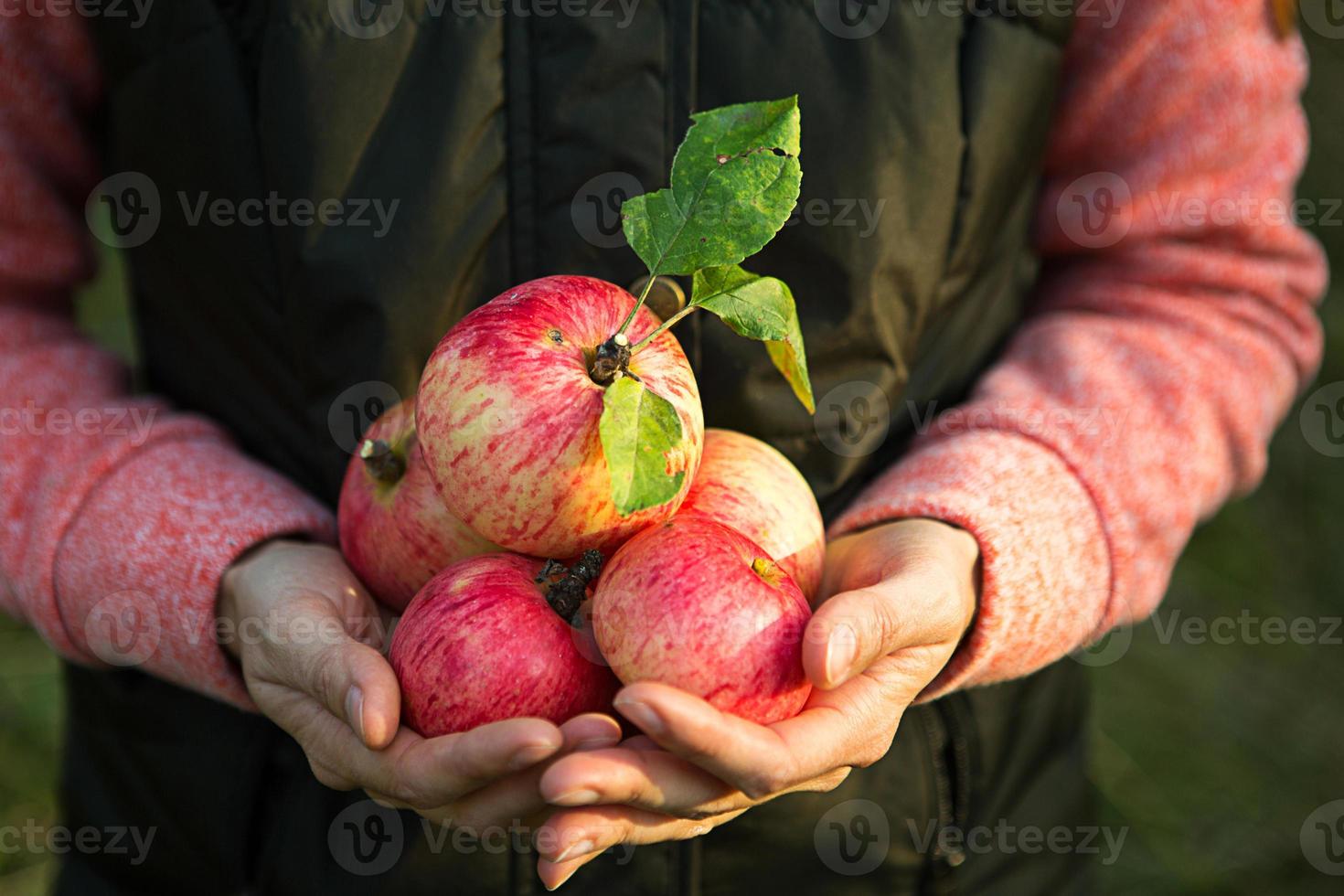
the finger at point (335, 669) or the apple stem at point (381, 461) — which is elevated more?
the apple stem at point (381, 461)

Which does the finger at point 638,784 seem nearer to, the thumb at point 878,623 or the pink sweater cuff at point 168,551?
the thumb at point 878,623

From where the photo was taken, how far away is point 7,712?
2.61 metres

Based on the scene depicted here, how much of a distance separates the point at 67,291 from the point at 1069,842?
1.48m

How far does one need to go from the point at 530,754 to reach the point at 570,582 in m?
0.18

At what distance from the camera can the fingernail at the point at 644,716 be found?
0.77 m

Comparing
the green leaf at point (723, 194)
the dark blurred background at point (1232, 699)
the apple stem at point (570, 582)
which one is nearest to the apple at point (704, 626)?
the apple stem at point (570, 582)

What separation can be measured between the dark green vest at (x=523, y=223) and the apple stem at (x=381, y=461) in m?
0.15

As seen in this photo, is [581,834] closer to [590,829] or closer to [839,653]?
[590,829]

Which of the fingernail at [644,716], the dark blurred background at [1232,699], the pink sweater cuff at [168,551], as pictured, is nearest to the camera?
the fingernail at [644,716]

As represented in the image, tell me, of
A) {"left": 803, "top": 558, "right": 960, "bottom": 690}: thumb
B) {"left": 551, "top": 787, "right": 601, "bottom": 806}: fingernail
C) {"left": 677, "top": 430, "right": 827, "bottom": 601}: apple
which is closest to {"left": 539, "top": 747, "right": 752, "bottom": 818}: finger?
{"left": 551, "top": 787, "right": 601, "bottom": 806}: fingernail

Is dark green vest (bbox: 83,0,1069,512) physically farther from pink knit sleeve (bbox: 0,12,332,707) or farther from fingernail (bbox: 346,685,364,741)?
fingernail (bbox: 346,685,364,741)

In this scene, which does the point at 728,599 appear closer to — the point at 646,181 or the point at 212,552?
the point at 646,181

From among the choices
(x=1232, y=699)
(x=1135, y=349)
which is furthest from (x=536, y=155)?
(x=1232, y=699)

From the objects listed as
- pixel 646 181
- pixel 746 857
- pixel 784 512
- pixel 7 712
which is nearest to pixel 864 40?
pixel 646 181
